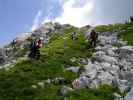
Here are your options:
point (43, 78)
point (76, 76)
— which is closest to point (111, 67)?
point (76, 76)

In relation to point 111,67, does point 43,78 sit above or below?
below

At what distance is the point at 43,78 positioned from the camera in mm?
53219

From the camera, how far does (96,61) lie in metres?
59.2

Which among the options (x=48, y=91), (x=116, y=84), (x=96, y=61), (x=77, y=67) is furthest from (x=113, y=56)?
(x=48, y=91)

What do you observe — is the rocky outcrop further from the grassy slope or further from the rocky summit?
the grassy slope

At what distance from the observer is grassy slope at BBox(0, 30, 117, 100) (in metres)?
46.6

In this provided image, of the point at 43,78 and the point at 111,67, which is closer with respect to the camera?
the point at 43,78

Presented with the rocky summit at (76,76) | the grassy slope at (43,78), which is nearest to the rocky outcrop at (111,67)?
the rocky summit at (76,76)

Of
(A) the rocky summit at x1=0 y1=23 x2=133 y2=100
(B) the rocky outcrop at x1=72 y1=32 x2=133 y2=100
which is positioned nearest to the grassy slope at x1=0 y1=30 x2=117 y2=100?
(A) the rocky summit at x1=0 y1=23 x2=133 y2=100

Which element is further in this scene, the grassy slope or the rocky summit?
the rocky summit

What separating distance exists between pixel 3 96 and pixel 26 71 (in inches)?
409

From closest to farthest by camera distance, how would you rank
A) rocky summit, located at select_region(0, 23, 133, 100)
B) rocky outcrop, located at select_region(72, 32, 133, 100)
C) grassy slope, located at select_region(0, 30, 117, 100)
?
grassy slope, located at select_region(0, 30, 117, 100), rocky summit, located at select_region(0, 23, 133, 100), rocky outcrop, located at select_region(72, 32, 133, 100)

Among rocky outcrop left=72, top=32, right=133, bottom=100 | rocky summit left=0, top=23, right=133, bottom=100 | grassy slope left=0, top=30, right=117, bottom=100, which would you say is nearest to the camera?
grassy slope left=0, top=30, right=117, bottom=100

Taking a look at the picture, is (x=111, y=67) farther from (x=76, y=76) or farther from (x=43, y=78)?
(x=43, y=78)
